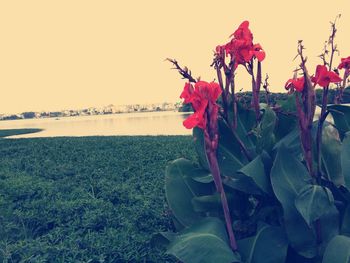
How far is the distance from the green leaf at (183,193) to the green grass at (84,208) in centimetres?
20

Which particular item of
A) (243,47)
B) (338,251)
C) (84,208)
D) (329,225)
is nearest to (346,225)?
(329,225)

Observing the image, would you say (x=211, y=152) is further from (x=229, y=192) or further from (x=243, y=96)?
(x=243, y=96)

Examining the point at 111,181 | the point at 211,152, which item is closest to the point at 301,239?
the point at 211,152

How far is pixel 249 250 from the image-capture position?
3.88ft

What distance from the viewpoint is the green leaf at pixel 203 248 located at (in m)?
1.09

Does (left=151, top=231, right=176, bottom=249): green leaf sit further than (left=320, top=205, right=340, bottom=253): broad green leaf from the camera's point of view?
Yes

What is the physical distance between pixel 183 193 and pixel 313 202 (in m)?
0.53

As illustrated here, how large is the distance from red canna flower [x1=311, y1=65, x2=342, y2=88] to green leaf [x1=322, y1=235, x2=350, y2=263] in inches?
17.2

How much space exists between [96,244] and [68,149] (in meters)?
4.83

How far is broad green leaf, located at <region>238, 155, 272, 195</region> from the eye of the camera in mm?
1150

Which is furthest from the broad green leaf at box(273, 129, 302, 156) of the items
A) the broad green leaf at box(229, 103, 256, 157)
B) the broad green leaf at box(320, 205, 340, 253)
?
the broad green leaf at box(320, 205, 340, 253)

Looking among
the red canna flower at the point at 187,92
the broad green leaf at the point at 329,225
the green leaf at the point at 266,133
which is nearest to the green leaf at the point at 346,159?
the broad green leaf at the point at 329,225

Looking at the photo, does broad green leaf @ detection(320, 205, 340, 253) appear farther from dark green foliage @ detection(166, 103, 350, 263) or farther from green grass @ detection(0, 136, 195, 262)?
green grass @ detection(0, 136, 195, 262)

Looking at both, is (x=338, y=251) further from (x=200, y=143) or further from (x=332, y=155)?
(x=200, y=143)
